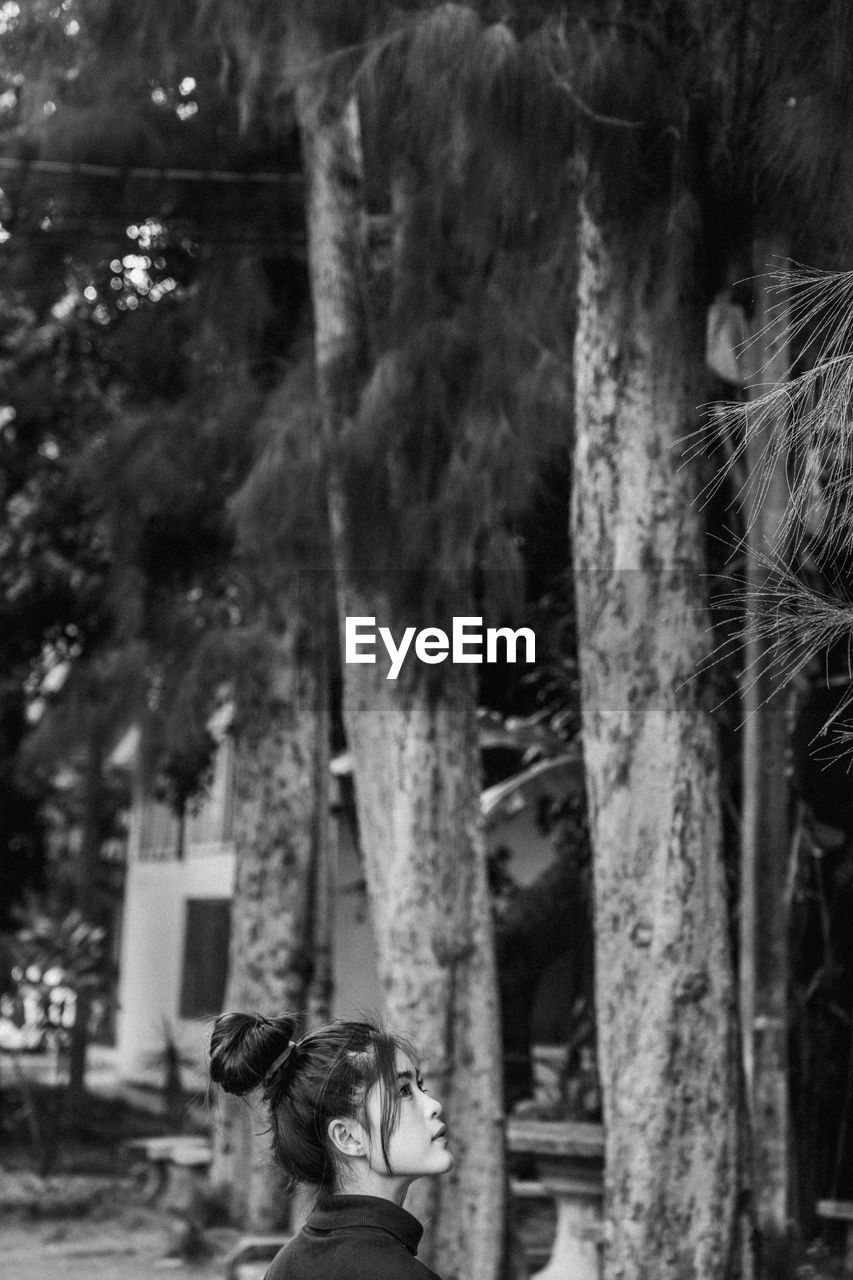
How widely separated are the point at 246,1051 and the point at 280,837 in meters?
8.54

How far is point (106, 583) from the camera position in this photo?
13.7 m

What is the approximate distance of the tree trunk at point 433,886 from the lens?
830 centimetres

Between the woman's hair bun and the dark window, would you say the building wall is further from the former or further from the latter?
the woman's hair bun

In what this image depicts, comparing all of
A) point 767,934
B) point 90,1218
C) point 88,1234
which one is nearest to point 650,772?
point 767,934

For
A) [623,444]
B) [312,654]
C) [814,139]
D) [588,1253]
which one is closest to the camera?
[814,139]

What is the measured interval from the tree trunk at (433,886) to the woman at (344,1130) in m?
5.44

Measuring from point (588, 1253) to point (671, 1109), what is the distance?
8.84ft

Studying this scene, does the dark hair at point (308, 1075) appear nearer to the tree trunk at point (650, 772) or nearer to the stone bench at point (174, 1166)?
the tree trunk at point (650, 772)

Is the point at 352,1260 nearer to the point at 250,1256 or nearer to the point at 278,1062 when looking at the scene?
the point at 278,1062

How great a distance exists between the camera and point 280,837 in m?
11.5

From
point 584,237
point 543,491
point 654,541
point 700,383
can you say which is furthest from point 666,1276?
point 543,491

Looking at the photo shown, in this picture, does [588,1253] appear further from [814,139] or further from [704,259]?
[814,139]

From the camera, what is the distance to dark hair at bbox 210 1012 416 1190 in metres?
2.90

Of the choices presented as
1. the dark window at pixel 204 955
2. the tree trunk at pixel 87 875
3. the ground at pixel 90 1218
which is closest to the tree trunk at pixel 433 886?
the ground at pixel 90 1218
